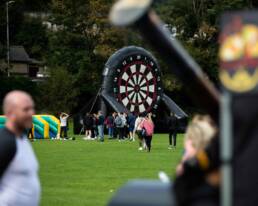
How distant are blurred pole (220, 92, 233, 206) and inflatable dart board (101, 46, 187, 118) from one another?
44810 mm

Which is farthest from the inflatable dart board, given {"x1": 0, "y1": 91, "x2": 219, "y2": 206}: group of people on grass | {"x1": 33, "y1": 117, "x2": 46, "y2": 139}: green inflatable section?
{"x1": 0, "y1": 91, "x2": 219, "y2": 206}: group of people on grass

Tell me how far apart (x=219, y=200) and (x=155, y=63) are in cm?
4801

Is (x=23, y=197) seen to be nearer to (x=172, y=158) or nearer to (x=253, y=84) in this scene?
(x=253, y=84)

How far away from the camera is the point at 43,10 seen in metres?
98.6

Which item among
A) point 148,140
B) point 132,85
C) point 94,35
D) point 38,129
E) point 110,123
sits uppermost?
point 94,35

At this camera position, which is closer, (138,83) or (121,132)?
(121,132)

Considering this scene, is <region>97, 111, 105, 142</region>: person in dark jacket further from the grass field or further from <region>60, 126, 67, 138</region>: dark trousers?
the grass field

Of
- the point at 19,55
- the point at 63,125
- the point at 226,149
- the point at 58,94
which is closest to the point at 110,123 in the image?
the point at 63,125

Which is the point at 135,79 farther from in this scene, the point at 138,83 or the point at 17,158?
the point at 17,158

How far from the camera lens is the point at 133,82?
52.5m

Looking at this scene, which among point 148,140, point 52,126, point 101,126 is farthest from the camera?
point 52,126

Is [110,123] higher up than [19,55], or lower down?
lower down

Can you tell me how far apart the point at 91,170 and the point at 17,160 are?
16.7 meters

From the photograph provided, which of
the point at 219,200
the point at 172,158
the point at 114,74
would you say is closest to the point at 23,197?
the point at 219,200
